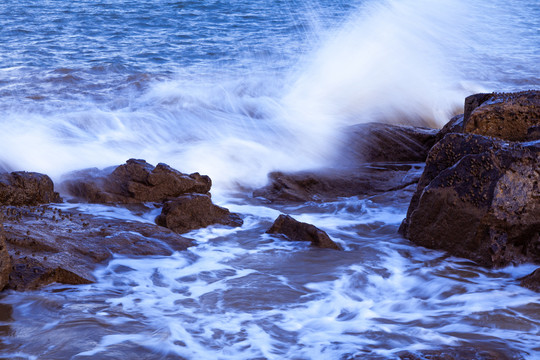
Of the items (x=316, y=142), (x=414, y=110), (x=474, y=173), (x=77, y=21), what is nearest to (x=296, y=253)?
(x=474, y=173)

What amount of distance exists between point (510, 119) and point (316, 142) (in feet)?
8.79

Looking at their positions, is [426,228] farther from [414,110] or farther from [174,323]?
[414,110]

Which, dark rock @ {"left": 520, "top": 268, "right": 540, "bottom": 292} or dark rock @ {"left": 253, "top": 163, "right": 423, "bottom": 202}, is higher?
dark rock @ {"left": 520, "top": 268, "right": 540, "bottom": 292}

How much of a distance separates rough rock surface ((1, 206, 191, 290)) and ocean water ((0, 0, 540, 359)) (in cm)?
10

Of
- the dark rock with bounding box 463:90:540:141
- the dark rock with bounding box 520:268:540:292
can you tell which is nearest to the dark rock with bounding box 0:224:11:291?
the dark rock with bounding box 520:268:540:292

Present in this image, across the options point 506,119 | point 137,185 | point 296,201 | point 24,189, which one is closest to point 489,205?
point 506,119

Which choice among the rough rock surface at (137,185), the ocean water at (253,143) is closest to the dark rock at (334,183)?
the ocean water at (253,143)

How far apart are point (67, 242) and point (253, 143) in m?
3.81

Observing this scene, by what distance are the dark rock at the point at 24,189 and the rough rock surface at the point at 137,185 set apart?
406mm

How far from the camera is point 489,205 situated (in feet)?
13.6

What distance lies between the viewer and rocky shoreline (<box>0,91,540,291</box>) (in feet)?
13.0

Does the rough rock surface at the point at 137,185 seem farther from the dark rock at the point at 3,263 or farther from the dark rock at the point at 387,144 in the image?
the dark rock at the point at 387,144

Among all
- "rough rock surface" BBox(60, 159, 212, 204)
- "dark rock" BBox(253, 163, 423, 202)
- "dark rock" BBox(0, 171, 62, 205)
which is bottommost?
"dark rock" BBox(253, 163, 423, 202)

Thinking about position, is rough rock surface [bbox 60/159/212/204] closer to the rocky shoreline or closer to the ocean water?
the rocky shoreline
